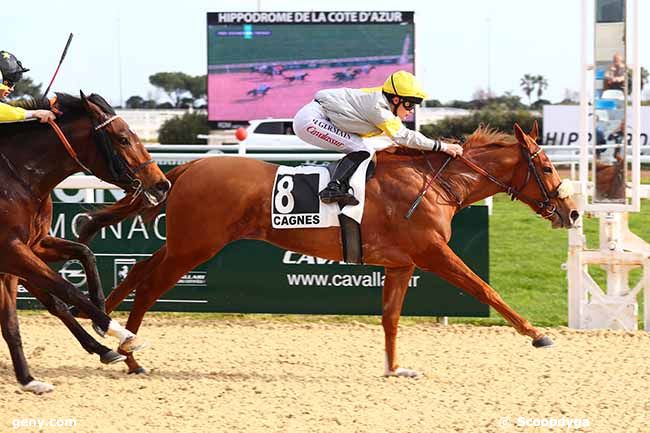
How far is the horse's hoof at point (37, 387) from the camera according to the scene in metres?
6.14

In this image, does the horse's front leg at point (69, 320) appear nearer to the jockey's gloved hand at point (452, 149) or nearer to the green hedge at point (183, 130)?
the jockey's gloved hand at point (452, 149)

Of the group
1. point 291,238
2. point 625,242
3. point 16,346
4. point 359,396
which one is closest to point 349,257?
point 291,238

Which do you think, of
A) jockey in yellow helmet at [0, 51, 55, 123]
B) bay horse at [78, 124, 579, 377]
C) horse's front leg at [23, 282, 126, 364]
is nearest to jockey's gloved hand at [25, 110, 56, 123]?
jockey in yellow helmet at [0, 51, 55, 123]

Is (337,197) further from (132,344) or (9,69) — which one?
(9,69)

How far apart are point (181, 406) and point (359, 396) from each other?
3.29ft

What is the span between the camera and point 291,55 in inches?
1064

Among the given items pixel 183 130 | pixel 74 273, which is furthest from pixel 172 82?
pixel 74 273

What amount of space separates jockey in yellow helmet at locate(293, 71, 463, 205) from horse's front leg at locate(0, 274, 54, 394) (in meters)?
1.94

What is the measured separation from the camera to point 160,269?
22.1 ft

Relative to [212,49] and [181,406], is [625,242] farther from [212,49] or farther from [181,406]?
[212,49]

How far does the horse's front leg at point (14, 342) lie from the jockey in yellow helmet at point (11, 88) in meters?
0.98

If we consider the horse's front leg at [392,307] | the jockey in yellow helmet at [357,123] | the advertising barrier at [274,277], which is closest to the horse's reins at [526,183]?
the jockey in yellow helmet at [357,123]

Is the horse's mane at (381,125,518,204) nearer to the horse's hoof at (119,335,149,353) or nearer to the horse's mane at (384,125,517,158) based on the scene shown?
the horse's mane at (384,125,517,158)

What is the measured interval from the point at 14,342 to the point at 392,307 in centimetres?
229
